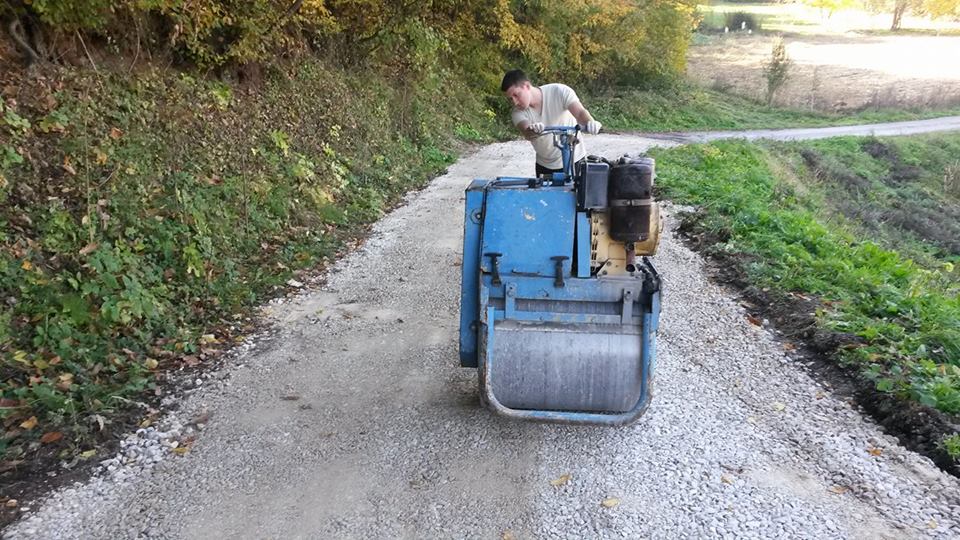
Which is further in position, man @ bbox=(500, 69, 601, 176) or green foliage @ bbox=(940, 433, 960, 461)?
man @ bbox=(500, 69, 601, 176)

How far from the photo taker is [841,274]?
6.95 meters

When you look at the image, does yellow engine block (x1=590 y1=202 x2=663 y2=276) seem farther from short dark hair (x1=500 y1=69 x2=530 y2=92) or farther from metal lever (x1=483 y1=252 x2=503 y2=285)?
short dark hair (x1=500 y1=69 x2=530 y2=92)

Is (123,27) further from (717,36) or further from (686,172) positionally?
(717,36)

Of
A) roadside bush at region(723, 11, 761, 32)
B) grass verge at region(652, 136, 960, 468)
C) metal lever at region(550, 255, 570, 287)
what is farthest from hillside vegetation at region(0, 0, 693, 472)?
roadside bush at region(723, 11, 761, 32)

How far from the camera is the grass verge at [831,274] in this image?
16.8ft

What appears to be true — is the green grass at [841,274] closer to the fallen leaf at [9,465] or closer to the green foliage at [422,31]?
the fallen leaf at [9,465]

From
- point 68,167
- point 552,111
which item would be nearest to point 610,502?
point 552,111

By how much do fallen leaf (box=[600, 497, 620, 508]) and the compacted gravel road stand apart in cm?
2

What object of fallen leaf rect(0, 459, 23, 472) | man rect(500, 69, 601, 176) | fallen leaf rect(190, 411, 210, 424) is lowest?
fallen leaf rect(190, 411, 210, 424)

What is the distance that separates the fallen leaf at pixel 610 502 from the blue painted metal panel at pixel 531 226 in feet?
4.18

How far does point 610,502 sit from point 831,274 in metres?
4.66

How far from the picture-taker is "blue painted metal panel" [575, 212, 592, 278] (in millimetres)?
3961

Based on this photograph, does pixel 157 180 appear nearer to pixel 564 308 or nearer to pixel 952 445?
pixel 564 308

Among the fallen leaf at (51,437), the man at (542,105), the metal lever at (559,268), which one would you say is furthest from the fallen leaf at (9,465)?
the man at (542,105)
